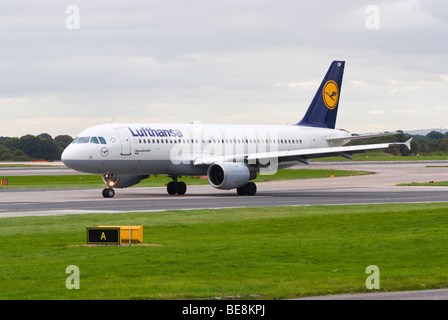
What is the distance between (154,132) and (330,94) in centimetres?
1749

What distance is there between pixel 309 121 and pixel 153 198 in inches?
733

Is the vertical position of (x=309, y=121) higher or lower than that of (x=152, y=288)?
higher

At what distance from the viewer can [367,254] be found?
22.2 metres

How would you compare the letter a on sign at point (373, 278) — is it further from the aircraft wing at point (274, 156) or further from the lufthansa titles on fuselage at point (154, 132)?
the lufthansa titles on fuselage at point (154, 132)

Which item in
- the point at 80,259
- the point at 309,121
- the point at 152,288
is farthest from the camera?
the point at 309,121

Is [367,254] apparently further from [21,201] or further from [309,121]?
[309,121]

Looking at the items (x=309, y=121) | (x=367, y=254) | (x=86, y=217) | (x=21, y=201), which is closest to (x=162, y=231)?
(x=86, y=217)

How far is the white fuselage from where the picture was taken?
47531 millimetres

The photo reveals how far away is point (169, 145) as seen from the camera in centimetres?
5131

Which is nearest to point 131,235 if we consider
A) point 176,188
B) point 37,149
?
point 176,188

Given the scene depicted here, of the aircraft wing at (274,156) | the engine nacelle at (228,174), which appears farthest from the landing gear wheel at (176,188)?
the engine nacelle at (228,174)

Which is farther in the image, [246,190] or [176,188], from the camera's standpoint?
[176,188]

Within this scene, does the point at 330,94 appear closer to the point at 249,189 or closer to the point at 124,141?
the point at 249,189

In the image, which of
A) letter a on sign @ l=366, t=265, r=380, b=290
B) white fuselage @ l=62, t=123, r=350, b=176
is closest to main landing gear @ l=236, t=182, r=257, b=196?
white fuselage @ l=62, t=123, r=350, b=176
